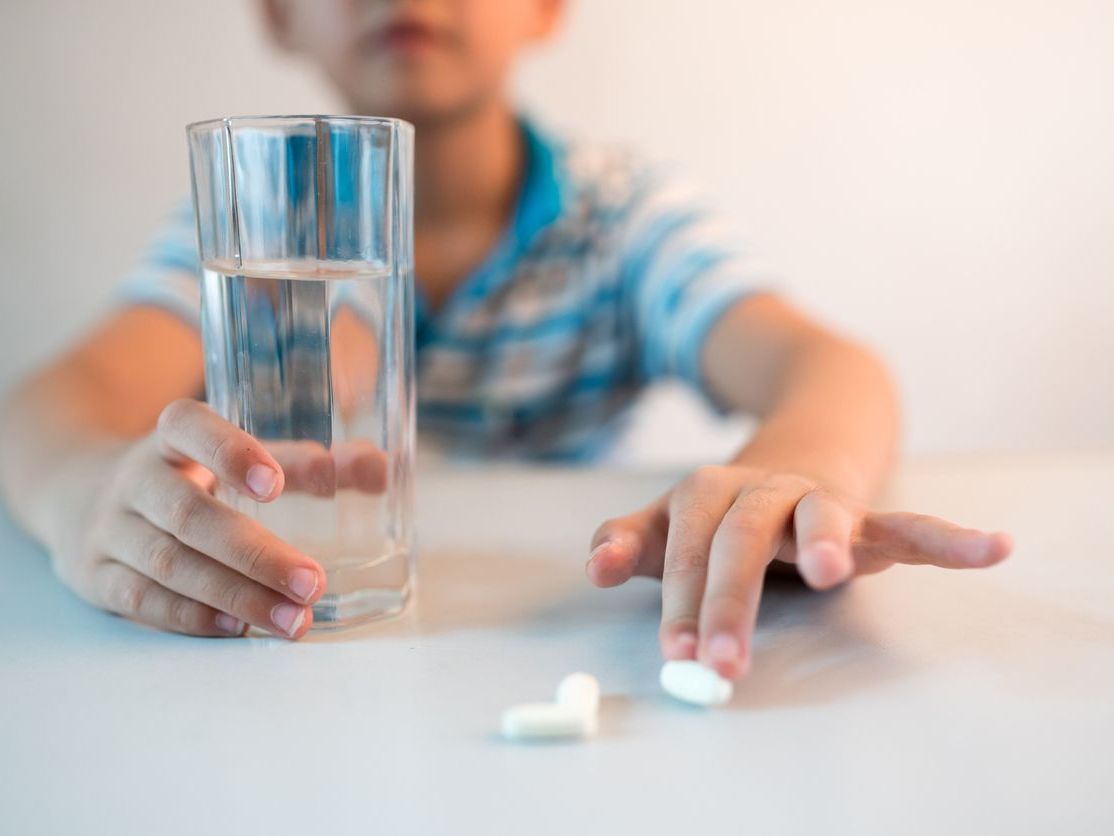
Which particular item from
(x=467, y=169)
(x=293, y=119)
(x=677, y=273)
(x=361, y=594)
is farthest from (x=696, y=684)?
(x=467, y=169)

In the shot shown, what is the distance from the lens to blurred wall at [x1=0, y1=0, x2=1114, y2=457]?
1473 millimetres

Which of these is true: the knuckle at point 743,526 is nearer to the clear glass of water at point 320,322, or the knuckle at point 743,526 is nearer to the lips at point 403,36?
the clear glass of water at point 320,322

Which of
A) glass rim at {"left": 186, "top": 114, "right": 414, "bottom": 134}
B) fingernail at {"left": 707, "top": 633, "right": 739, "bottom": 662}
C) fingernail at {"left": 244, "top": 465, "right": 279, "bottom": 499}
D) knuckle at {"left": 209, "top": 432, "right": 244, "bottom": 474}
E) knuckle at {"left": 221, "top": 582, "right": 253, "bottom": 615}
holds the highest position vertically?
Result: glass rim at {"left": 186, "top": 114, "right": 414, "bottom": 134}

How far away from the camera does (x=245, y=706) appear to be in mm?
397

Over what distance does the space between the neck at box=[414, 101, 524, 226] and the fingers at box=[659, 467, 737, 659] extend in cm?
68

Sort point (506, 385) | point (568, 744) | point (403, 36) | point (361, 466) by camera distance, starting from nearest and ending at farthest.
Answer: point (568, 744)
point (361, 466)
point (403, 36)
point (506, 385)

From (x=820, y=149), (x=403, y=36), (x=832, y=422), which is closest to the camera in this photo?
(x=832, y=422)

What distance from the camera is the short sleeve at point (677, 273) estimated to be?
96cm

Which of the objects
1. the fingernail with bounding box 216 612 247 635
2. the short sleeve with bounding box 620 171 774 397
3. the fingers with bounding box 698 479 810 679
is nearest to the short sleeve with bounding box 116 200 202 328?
the short sleeve with bounding box 620 171 774 397

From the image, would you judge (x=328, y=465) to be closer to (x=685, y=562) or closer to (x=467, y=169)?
(x=685, y=562)

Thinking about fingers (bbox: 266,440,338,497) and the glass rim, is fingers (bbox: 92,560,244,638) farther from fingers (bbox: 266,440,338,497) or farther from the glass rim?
the glass rim

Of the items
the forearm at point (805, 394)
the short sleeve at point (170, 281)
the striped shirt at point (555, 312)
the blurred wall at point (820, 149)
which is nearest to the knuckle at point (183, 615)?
the forearm at point (805, 394)

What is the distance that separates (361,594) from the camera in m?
0.47

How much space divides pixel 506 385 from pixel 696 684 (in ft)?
2.33
